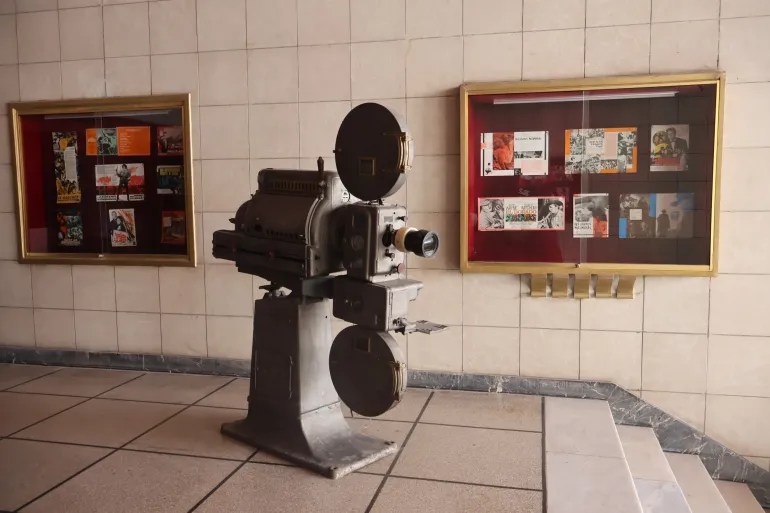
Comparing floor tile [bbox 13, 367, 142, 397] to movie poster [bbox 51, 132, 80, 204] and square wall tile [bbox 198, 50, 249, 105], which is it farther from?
square wall tile [bbox 198, 50, 249, 105]

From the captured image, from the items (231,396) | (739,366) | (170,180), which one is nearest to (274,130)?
(170,180)

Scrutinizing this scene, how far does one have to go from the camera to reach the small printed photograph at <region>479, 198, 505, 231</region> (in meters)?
3.20

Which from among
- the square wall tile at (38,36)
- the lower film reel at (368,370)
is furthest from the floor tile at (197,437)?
the square wall tile at (38,36)

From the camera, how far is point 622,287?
3.12 meters

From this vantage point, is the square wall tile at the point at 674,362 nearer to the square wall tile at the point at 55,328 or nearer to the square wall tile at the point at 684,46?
A: the square wall tile at the point at 684,46

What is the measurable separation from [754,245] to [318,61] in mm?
2261

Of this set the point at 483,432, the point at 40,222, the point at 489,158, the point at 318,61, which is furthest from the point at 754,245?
the point at 40,222

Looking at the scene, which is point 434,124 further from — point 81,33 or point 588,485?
point 81,33

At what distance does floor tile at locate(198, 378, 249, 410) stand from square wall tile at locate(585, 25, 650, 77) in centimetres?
226

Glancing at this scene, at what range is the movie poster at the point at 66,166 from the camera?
377 centimetres

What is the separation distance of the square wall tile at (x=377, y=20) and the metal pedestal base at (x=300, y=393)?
4.84 ft

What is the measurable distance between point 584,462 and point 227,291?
2.05 meters

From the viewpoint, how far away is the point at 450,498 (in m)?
2.21

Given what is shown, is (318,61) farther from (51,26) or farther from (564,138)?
(51,26)
